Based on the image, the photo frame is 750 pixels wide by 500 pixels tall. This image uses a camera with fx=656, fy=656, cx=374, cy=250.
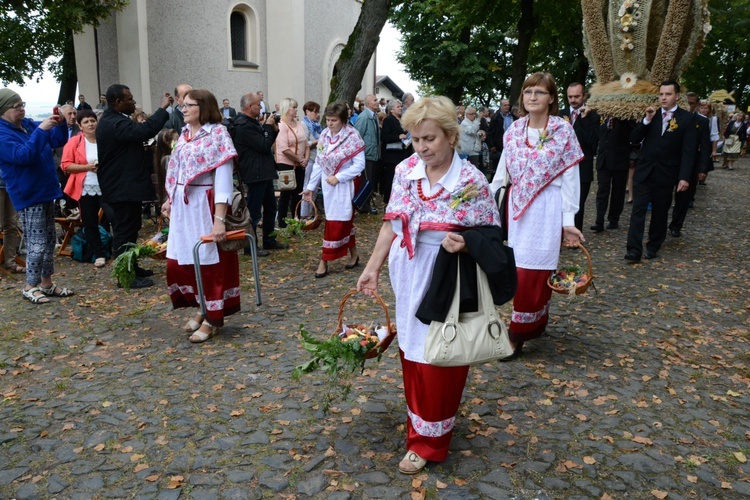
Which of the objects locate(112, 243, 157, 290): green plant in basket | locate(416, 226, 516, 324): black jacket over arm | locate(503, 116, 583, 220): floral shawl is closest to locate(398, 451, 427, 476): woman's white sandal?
locate(416, 226, 516, 324): black jacket over arm

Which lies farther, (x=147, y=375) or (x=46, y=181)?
(x=46, y=181)

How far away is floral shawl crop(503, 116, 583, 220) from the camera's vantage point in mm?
5109

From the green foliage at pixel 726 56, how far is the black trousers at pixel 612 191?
21.7 m

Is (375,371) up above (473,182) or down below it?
below

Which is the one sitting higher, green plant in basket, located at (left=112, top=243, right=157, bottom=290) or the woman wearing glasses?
the woman wearing glasses

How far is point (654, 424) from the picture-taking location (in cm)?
447

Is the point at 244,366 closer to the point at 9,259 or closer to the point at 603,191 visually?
the point at 9,259

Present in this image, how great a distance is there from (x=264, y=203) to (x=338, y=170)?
208 centimetres

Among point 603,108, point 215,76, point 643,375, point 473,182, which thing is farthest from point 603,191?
point 215,76

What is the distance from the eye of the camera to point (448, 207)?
356cm

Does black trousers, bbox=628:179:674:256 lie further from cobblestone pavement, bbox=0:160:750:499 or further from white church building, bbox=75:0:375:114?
white church building, bbox=75:0:375:114

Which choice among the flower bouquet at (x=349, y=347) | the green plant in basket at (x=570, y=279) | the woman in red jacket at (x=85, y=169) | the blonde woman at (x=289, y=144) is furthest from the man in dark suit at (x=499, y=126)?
the flower bouquet at (x=349, y=347)

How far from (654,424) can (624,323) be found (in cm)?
221

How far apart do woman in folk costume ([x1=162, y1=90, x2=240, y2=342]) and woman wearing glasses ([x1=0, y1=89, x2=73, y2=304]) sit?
1.87 m
